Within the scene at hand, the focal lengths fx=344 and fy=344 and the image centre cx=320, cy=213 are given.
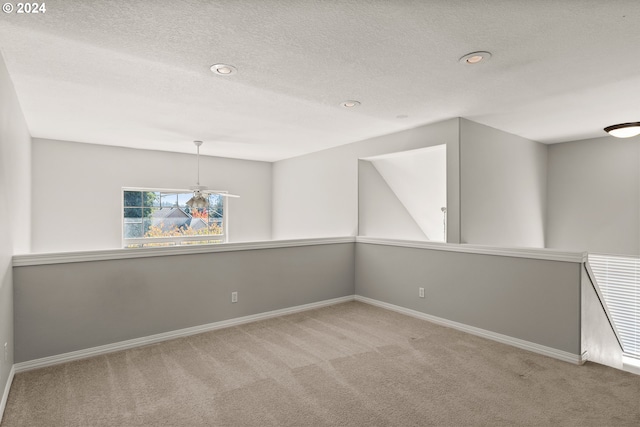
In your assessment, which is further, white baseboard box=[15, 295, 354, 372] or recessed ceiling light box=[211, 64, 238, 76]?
white baseboard box=[15, 295, 354, 372]

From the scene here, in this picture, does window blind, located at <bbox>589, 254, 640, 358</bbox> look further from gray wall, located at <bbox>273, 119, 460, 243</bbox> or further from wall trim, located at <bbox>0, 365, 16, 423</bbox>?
wall trim, located at <bbox>0, 365, 16, 423</bbox>

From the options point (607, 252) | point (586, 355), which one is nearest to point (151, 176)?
point (586, 355)

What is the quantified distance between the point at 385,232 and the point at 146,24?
4.35 metres

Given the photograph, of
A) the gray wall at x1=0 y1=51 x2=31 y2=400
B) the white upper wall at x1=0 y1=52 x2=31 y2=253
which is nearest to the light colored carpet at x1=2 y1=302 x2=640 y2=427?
the gray wall at x1=0 y1=51 x2=31 y2=400

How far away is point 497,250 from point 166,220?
18.0 feet

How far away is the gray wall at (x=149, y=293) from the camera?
293 cm

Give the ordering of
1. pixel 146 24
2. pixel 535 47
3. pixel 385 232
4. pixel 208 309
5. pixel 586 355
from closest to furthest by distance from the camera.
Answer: pixel 146 24 → pixel 535 47 → pixel 586 355 → pixel 208 309 → pixel 385 232

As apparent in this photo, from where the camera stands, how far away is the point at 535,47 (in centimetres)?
233

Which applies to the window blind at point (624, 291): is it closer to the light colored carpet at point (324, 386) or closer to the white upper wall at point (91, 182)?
the light colored carpet at point (324, 386)

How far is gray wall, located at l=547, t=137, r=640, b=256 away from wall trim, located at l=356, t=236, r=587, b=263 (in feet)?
8.87

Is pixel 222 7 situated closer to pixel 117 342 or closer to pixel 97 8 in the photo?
pixel 97 8

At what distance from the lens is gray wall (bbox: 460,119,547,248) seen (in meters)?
4.13

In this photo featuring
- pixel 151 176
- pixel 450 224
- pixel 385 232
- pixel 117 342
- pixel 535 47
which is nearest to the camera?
pixel 535 47

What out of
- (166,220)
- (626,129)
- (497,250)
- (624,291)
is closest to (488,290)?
(497,250)
